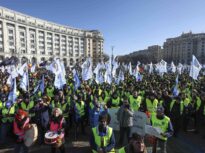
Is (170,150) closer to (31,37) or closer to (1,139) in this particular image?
(1,139)

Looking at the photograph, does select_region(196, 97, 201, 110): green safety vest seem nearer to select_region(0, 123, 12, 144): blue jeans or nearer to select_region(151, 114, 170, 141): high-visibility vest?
select_region(151, 114, 170, 141): high-visibility vest

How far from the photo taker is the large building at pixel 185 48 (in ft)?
415

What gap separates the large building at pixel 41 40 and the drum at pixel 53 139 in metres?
69.6

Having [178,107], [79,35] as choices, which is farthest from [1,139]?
[79,35]

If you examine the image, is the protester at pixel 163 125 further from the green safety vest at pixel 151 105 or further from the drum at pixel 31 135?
the drum at pixel 31 135

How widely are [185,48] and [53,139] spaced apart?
13891 cm

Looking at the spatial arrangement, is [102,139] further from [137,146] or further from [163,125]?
[163,125]

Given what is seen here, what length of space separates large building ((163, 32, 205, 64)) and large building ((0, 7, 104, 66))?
4609 centimetres

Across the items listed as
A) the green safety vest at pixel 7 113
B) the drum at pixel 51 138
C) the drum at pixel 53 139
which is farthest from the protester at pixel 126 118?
the green safety vest at pixel 7 113

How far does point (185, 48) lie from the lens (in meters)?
133

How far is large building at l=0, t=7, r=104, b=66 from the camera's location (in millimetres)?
76438

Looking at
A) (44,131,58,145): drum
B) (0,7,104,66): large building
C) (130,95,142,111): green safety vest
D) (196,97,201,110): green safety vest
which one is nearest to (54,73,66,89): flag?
(130,95,142,111): green safety vest

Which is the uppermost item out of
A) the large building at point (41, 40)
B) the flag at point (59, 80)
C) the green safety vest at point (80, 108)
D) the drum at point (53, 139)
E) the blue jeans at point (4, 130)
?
the large building at point (41, 40)

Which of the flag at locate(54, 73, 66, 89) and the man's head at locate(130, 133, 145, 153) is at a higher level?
the flag at locate(54, 73, 66, 89)
